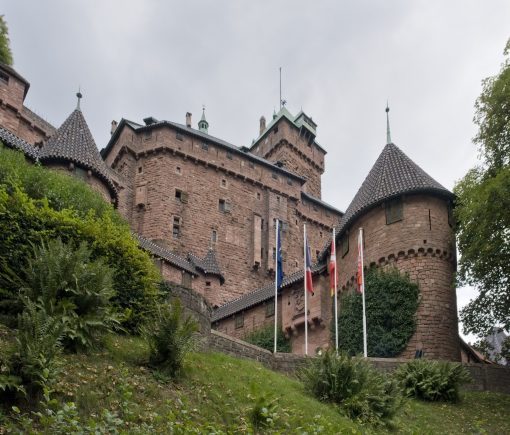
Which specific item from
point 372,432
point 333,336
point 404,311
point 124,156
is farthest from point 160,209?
point 372,432

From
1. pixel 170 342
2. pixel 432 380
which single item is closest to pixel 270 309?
pixel 432 380

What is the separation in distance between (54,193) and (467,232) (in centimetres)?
1459

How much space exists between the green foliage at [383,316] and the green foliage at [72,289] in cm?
1445

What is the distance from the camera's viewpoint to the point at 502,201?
23.1 metres

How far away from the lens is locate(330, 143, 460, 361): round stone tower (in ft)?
88.0

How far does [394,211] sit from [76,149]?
1390cm

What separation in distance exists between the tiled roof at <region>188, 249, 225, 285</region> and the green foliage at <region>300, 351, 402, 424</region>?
2832 cm

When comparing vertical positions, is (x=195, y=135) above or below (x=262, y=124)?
below

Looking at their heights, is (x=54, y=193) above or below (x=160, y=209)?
below

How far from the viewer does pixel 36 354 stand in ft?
35.8

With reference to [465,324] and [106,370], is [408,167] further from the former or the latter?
[106,370]

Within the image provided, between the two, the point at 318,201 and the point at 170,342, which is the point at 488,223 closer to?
the point at 170,342

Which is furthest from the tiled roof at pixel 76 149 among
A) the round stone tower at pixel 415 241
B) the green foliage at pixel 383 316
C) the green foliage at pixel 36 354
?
the green foliage at pixel 36 354

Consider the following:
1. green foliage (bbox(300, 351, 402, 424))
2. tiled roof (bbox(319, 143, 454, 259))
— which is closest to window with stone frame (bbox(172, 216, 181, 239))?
tiled roof (bbox(319, 143, 454, 259))
